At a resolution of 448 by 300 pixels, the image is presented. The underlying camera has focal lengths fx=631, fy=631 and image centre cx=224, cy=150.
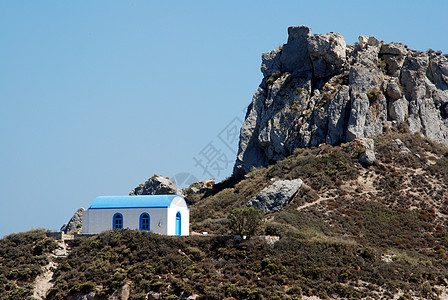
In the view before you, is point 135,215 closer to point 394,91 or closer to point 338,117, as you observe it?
point 338,117

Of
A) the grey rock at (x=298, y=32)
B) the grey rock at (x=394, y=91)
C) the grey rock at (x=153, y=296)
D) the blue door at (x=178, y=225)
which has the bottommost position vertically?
the grey rock at (x=153, y=296)

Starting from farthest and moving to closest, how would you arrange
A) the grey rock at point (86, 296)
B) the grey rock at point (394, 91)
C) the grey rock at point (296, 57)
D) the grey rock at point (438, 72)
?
1. the grey rock at point (438, 72)
2. the grey rock at point (296, 57)
3. the grey rock at point (394, 91)
4. the grey rock at point (86, 296)

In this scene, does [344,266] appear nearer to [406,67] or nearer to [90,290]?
[90,290]

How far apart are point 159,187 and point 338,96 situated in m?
26.6

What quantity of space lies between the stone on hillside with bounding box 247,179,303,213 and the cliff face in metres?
13.3

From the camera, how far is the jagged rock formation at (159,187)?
278ft

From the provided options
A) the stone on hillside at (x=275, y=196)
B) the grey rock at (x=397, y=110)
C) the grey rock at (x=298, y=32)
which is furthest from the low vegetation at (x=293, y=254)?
the grey rock at (x=298, y=32)

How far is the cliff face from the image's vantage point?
265ft

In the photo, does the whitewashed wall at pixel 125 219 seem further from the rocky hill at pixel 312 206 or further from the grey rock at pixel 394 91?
the grey rock at pixel 394 91

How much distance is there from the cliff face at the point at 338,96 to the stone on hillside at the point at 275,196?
13.3 meters

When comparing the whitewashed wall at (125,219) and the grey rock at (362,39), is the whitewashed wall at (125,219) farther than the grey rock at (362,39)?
No

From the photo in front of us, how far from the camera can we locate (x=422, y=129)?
8344 cm

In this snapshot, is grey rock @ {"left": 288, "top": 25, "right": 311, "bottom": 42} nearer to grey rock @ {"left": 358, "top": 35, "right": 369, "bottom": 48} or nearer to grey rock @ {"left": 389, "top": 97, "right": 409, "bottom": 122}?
grey rock @ {"left": 358, "top": 35, "right": 369, "bottom": 48}

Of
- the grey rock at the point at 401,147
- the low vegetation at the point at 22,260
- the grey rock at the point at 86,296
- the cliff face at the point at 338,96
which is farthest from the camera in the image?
the cliff face at the point at 338,96
